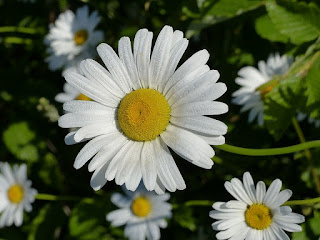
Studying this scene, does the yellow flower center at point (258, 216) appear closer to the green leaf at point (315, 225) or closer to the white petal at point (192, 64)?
the green leaf at point (315, 225)

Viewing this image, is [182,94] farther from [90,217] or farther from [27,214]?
[27,214]

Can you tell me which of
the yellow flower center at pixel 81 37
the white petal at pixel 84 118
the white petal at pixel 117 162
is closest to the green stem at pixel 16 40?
the yellow flower center at pixel 81 37

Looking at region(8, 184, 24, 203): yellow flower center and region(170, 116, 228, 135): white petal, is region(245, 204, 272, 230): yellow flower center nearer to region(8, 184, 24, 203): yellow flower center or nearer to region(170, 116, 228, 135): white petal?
region(170, 116, 228, 135): white petal

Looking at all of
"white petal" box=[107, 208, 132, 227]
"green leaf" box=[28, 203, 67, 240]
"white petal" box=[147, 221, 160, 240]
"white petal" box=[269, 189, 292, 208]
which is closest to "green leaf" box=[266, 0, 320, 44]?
"white petal" box=[269, 189, 292, 208]

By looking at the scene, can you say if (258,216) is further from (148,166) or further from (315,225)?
(148,166)

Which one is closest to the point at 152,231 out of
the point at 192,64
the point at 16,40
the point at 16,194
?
the point at 16,194

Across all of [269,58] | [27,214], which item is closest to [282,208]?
[269,58]
